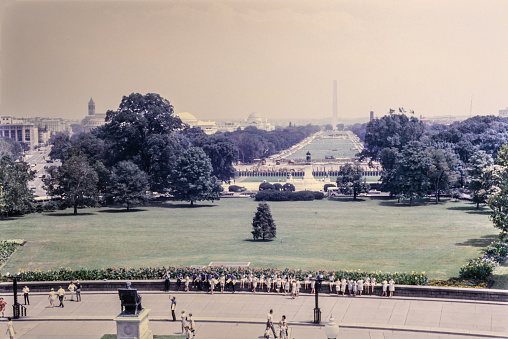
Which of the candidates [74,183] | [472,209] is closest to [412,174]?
[472,209]

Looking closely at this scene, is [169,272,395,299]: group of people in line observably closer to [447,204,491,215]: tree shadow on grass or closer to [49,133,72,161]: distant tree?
[447,204,491,215]: tree shadow on grass

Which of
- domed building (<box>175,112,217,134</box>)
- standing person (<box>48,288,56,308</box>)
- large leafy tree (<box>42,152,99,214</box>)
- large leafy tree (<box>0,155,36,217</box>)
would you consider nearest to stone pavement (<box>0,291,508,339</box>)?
standing person (<box>48,288,56,308</box>)

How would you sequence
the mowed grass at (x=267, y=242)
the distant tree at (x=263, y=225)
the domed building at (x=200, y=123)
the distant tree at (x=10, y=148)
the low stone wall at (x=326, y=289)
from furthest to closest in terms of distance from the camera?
the domed building at (x=200, y=123)
the distant tree at (x=10, y=148)
the distant tree at (x=263, y=225)
the mowed grass at (x=267, y=242)
the low stone wall at (x=326, y=289)

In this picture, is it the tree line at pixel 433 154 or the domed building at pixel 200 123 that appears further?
the domed building at pixel 200 123

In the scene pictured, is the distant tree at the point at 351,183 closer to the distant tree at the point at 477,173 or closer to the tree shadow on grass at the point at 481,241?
the distant tree at the point at 477,173

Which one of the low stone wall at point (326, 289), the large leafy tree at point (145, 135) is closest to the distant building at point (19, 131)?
the large leafy tree at point (145, 135)

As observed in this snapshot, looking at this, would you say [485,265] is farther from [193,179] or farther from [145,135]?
[145,135]
